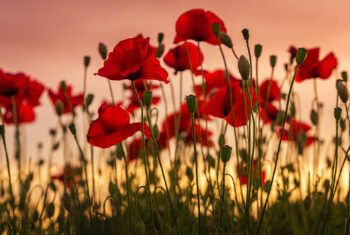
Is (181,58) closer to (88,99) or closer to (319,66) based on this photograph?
(88,99)

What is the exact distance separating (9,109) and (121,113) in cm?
167

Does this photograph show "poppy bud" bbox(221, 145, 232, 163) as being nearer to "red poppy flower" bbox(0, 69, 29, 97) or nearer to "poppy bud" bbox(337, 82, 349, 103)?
"poppy bud" bbox(337, 82, 349, 103)

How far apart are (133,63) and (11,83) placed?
135cm

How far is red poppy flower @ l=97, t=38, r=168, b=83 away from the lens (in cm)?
142

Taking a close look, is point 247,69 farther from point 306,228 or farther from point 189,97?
point 306,228

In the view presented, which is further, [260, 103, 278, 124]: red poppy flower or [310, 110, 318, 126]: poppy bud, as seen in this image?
[260, 103, 278, 124]: red poppy flower

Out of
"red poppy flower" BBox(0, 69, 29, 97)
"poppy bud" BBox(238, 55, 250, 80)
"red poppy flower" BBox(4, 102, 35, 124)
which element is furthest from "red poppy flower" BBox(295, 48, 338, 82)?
"red poppy flower" BBox(4, 102, 35, 124)

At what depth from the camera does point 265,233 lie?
1754mm

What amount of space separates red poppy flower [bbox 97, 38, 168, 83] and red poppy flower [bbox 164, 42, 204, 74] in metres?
0.66

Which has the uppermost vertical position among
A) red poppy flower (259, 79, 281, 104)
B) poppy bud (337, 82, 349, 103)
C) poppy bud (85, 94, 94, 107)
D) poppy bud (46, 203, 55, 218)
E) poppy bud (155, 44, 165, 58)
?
poppy bud (155, 44, 165, 58)

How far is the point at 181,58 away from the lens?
215 cm

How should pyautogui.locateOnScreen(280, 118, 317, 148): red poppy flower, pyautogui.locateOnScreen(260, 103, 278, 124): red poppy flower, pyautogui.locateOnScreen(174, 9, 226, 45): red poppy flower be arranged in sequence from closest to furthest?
pyautogui.locateOnScreen(174, 9, 226, 45): red poppy flower → pyautogui.locateOnScreen(280, 118, 317, 148): red poppy flower → pyautogui.locateOnScreen(260, 103, 278, 124): red poppy flower

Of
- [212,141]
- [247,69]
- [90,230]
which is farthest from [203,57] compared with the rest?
[90,230]

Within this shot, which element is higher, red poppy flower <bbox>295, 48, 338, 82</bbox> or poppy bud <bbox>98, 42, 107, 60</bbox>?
poppy bud <bbox>98, 42, 107, 60</bbox>
